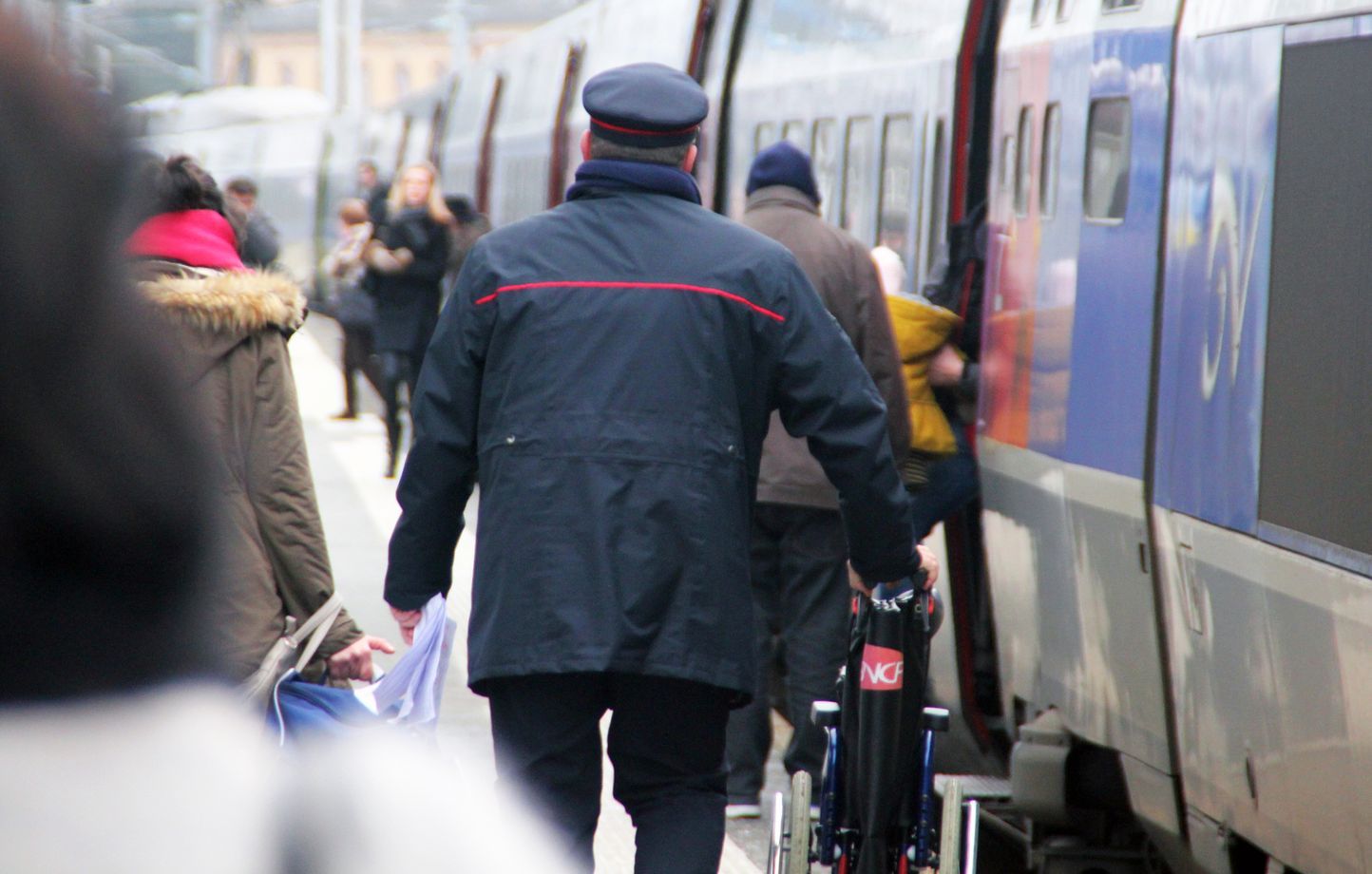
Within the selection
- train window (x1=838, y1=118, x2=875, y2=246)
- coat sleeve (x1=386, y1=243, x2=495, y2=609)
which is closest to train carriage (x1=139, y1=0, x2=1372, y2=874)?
train window (x1=838, y1=118, x2=875, y2=246)

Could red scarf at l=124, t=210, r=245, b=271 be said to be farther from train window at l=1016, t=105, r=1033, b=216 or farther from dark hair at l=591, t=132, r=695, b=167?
train window at l=1016, t=105, r=1033, b=216

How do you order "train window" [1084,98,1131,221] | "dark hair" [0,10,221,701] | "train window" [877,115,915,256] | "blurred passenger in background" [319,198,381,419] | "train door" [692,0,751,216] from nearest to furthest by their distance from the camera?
1. "dark hair" [0,10,221,701]
2. "train window" [1084,98,1131,221]
3. "train window" [877,115,915,256]
4. "train door" [692,0,751,216]
5. "blurred passenger in background" [319,198,381,419]

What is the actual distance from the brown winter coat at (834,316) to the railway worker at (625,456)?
6.42 ft

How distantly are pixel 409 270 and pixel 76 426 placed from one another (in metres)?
14.0

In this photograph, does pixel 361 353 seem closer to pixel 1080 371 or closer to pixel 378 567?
pixel 378 567

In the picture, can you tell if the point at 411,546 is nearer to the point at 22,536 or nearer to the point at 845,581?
the point at 845,581

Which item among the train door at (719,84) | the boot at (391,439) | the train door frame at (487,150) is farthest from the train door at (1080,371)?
the train door frame at (487,150)

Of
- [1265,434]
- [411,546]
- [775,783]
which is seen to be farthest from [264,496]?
[775,783]

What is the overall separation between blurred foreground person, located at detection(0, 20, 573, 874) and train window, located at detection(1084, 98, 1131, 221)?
4889mm

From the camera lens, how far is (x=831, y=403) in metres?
4.13

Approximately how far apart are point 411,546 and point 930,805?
4.80ft

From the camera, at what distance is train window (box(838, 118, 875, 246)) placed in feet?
30.4

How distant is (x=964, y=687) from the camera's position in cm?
743

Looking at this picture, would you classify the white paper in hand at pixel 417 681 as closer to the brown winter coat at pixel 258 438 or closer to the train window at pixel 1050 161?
the brown winter coat at pixel 258 438
